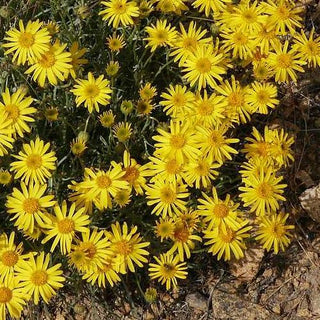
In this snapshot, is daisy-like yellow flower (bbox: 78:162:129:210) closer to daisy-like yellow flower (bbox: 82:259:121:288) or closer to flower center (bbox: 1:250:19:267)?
daisy-like yellow flower (bbox: 82:259:121:288)

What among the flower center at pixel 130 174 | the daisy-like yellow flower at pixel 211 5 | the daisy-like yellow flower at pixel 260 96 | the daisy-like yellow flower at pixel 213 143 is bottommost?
the daisy-like yellow flower at pixel 213 143

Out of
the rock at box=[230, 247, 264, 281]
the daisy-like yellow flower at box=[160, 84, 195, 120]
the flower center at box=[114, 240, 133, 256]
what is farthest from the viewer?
the rock at box=[230, 247, 264, 281]

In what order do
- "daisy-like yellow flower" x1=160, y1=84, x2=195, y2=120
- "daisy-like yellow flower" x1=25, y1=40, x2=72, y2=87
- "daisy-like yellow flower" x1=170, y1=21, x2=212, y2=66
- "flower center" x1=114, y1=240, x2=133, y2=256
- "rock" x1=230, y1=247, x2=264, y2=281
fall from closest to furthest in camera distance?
"flower center" x1=114, y1=240, x2=133, y2=256 < "daisy-like yellow flower" x1=25, y1=40, x2=72, y2=87 < "daisy-like yellow flower" x1=160, y1=84, x2=195, y2=120 < "daisy-like yellow flower" x1=170, y1=21, x2=212, y2=66 < "rock" x1=230, y1=247, x2=264, y2=281

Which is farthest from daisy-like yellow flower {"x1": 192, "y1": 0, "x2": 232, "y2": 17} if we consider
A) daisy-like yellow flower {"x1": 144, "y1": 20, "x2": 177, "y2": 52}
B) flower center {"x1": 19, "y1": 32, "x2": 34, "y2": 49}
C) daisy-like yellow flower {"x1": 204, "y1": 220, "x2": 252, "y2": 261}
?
daisy-like yellow flower {"x1": 204, "y1": 220, "x2": 252, "y2": 261}

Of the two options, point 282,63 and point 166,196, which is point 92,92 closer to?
point 166,196

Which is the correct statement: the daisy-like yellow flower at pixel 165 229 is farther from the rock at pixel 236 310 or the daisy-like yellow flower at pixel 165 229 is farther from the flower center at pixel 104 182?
the rock at pixel 236 310

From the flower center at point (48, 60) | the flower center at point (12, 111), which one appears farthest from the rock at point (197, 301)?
the flower center at point (48, 60)

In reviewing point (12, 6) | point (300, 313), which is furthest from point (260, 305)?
point (12, 6)
